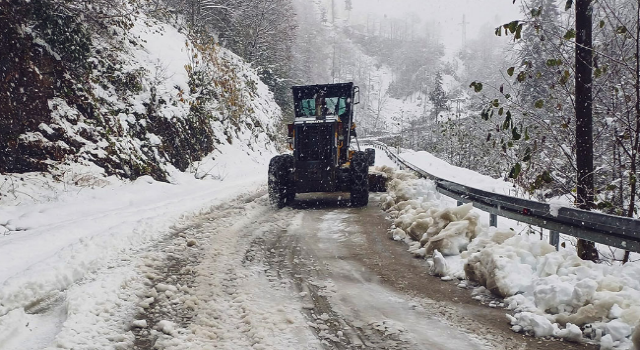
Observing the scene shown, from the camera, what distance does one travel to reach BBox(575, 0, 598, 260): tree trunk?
525 cm

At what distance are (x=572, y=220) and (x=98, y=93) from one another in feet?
37.8

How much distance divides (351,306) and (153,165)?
9748mm

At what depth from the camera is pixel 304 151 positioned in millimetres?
9594

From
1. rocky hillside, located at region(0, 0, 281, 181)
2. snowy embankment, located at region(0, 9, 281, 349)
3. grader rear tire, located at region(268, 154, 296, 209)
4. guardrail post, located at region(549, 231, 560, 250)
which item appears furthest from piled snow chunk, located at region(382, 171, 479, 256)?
rocky hillside, located at region(0, 0, 281, 181)

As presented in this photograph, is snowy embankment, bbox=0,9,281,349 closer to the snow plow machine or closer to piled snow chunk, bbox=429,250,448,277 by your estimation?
the snow plow machine

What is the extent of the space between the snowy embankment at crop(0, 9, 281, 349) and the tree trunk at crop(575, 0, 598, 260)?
18.0 feet

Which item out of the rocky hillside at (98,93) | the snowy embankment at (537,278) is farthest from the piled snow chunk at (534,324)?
the rocky hillside at (98,93)

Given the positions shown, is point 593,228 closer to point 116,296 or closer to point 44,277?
point 116,296

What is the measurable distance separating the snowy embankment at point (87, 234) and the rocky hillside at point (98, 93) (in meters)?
0.20

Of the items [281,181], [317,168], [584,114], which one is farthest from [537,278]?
[281,181]

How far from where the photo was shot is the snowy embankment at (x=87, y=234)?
327cm

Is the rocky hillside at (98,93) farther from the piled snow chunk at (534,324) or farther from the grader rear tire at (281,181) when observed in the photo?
the piled snow chunk at (534,324)

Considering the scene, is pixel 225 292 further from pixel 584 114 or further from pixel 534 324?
pixel 584 114

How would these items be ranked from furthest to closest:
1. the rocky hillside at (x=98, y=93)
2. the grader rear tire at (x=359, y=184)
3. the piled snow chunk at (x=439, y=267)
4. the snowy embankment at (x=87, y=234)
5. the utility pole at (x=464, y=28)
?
the utility pole at (x=464, y=28) → the grader rear tire at (x=359, y=184) → the rocky hillside at (x=98, y=93) → the piled snow chunk at (x=439, y=267) → the snowy embankment at (x=87, y=234)
